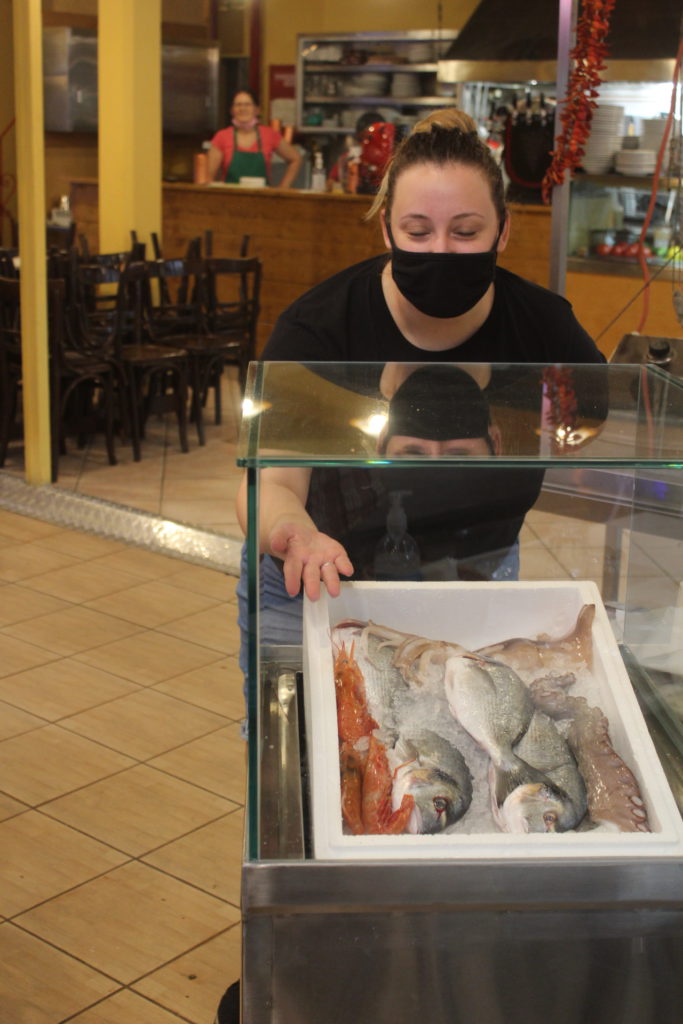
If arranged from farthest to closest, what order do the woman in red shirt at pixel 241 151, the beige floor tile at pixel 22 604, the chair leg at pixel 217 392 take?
the woman in red shirt at pixel 241 151 < the chair leg at pixel 217 392 < the beige floor tile at pixel 22 604

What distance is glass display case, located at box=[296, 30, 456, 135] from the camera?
10219 mm

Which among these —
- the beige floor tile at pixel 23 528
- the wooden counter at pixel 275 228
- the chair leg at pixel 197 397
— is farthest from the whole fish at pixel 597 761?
the wooden counter at pixel 275 228

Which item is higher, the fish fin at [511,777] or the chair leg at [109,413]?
the fish fin at [511,777]

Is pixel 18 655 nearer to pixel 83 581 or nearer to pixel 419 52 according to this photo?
pixel 83 581

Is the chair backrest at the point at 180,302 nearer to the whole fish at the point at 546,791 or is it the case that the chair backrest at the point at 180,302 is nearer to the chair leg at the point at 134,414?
the chair leg at the point at 134,414

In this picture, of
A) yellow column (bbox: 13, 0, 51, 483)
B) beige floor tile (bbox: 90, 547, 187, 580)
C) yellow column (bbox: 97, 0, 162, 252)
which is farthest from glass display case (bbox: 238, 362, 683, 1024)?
yellow column (bbox: 97, 0, 162, 252)

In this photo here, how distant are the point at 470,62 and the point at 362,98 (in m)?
4.23

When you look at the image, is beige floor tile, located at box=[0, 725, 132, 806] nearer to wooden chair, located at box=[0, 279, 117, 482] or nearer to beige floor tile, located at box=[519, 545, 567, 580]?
beige floor tile, located at box=[519, 545, 567, 580]

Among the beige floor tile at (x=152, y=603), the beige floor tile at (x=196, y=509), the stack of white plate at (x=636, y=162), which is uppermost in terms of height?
the stack of white plate at (x=636, y=162)

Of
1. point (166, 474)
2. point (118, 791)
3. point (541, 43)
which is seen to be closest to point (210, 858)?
point (118, 791)

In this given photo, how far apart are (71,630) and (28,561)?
0.79 m

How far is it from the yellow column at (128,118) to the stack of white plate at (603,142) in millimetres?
2966

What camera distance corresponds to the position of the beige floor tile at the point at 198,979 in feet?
7.55

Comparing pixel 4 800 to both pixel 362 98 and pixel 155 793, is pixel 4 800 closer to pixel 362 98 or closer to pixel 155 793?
pixel 155 793
